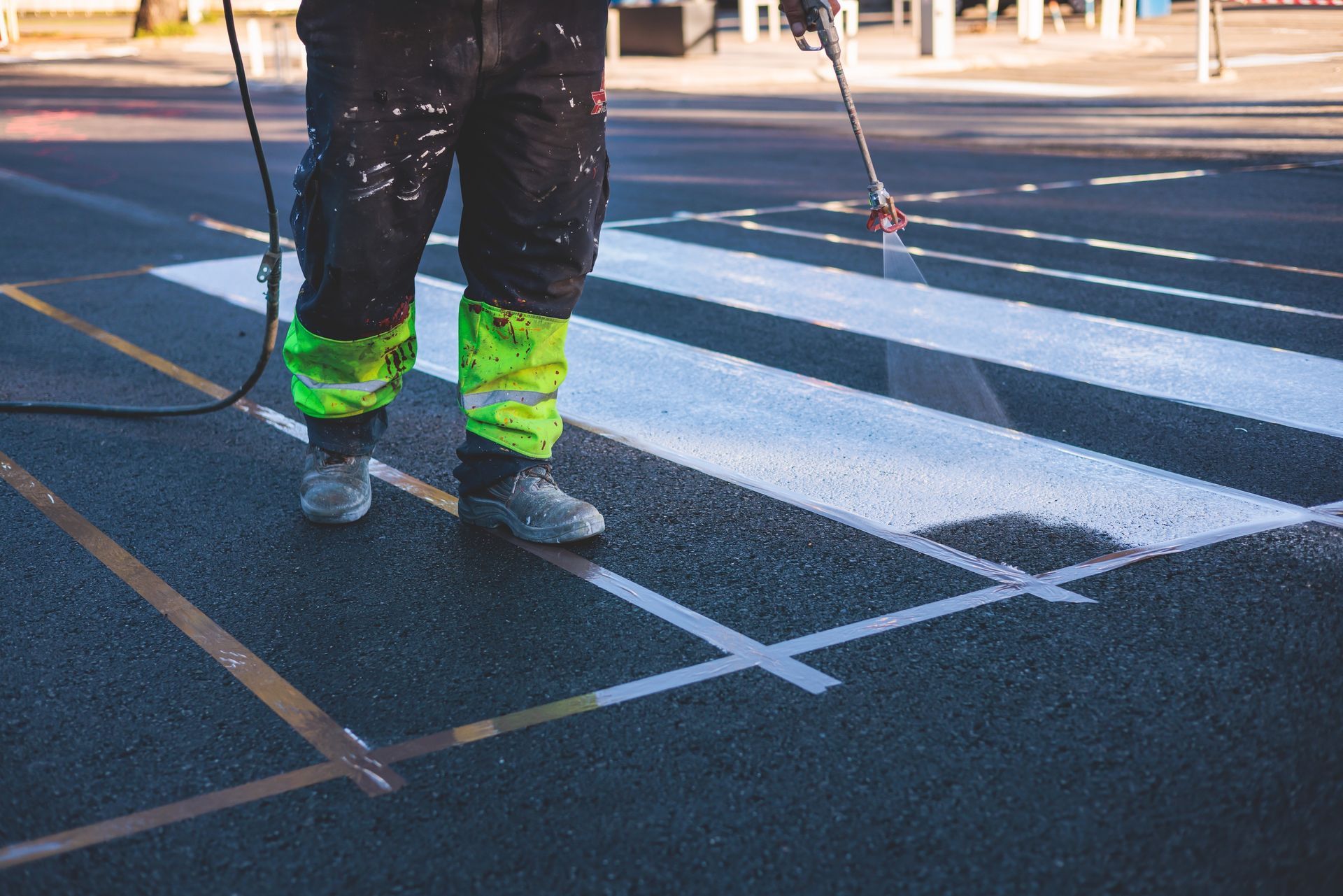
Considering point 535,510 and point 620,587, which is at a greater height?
point 535,510

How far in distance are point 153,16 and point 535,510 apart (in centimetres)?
3617

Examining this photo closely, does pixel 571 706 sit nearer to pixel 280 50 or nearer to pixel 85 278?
pixel 85 278

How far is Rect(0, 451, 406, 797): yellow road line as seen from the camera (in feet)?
7.63

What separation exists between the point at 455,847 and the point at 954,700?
3.04 ft

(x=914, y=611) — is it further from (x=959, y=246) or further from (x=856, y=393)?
(x=959, y=246)

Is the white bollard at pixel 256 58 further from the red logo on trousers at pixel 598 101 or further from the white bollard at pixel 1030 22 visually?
the red logo on trousers at pixel 598 101

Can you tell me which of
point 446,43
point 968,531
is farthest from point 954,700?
point 446,43

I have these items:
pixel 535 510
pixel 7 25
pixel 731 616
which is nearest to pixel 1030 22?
pixel 535 510

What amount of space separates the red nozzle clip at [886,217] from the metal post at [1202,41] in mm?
14360

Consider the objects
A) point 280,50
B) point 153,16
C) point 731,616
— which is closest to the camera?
point 731,616

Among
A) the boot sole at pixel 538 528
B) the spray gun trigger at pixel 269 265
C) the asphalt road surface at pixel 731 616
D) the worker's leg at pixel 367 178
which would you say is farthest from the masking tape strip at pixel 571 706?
the spray gun trigger at pixel 269 265

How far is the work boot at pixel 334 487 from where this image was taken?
341 cm

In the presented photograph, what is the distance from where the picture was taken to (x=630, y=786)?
7.36 feet

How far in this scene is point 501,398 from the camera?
10.9 ft
